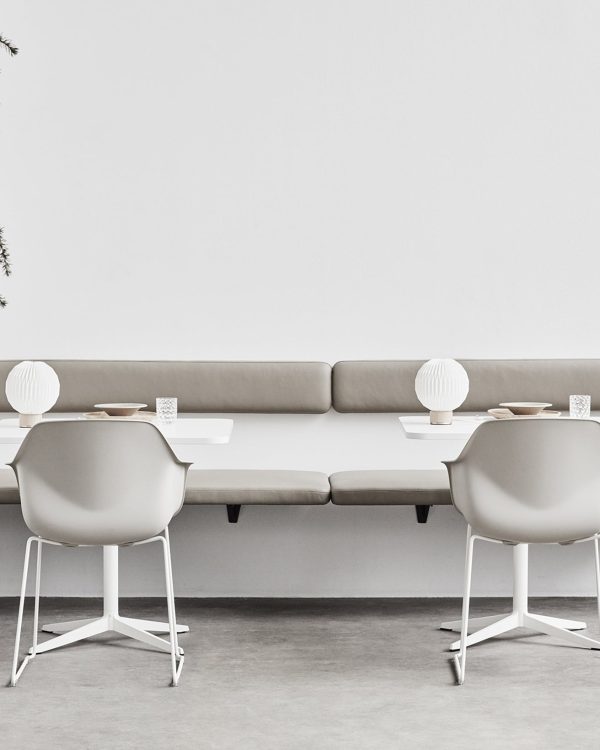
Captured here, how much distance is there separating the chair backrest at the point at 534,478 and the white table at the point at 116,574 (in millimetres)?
792

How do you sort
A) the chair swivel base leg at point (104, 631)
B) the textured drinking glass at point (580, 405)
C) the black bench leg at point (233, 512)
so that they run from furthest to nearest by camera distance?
the black bench leg at point (233, 512)
the textured drinking glass at point (580, 405)
the chair swivel base leg at point (104, 631)

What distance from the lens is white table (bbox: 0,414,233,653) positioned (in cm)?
297

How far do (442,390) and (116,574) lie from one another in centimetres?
129

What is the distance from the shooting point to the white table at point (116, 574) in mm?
2971

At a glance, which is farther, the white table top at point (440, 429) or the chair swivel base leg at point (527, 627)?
the chair swivel base leg at point (527, 627)

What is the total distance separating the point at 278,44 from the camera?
4.03m

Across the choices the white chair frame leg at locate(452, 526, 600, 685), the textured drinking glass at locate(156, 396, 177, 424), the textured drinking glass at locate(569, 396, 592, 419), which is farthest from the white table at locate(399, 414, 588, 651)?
the textured drinking glass at locate(156, 396, 177, 424)

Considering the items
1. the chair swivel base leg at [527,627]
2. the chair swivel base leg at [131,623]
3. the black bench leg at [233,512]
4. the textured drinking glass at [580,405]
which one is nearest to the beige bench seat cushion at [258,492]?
the black bench leg at [233,512]

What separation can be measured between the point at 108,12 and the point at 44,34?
29 centimetres

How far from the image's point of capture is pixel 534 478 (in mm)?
2770

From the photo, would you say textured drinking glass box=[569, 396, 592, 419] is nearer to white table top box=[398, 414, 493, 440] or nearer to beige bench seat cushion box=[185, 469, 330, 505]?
white table top box=[398, 414, 493, 440]

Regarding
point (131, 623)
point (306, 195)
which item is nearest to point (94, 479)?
point (131, 623)

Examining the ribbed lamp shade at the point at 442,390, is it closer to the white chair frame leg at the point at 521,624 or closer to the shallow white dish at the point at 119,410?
the white chair frame leg at the point at 521,624

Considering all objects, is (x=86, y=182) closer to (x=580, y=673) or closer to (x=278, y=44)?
(x=278, y=44)
